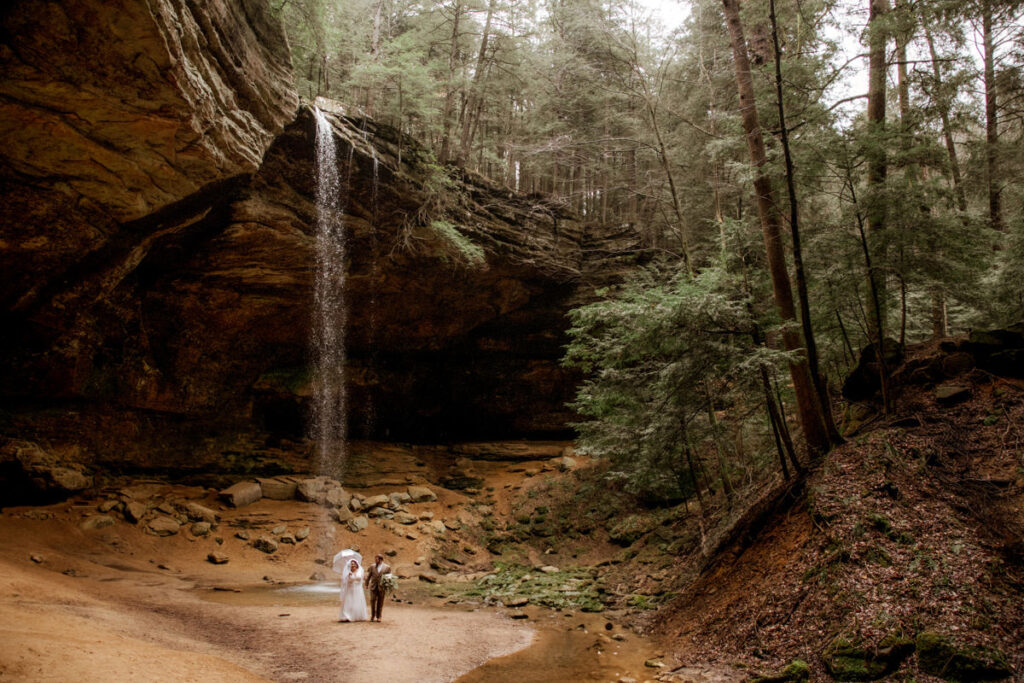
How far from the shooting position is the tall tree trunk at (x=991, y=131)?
8172 mm

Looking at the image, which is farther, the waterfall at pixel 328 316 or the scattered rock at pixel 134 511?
the waterfall at pixel 328 316

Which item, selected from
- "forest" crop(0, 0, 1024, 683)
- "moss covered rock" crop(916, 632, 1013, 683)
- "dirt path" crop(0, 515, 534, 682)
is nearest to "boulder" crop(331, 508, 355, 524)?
"forest" crop(0, 0, 1024, 683)

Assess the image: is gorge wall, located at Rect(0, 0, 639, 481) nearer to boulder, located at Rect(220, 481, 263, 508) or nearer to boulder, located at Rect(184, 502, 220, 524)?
boulder, located at Rect(220, 481, 263, 508)

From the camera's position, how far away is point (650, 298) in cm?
888

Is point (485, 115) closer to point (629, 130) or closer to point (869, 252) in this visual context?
point (629, 130)

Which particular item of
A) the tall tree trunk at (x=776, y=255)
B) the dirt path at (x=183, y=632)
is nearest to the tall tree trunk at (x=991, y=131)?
the tall tree trunk at (x=776, y=255)

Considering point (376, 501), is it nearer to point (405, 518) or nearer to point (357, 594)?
point (405, 518)

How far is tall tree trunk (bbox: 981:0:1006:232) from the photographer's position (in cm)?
817

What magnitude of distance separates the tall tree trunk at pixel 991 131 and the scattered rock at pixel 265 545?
1634 centimetres

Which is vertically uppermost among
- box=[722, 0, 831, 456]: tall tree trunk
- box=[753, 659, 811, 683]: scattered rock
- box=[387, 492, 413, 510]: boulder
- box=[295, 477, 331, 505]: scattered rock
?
box=[722, 0, 831, 456]: tall tree trunk

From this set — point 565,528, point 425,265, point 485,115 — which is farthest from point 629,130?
point 565,528

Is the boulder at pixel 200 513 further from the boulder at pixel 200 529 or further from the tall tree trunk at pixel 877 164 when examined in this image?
the tall tree trunk at pixel 877 164

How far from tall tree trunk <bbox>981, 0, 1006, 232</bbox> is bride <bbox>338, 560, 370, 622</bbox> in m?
11.9

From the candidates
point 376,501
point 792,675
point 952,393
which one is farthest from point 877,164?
point 376,501
